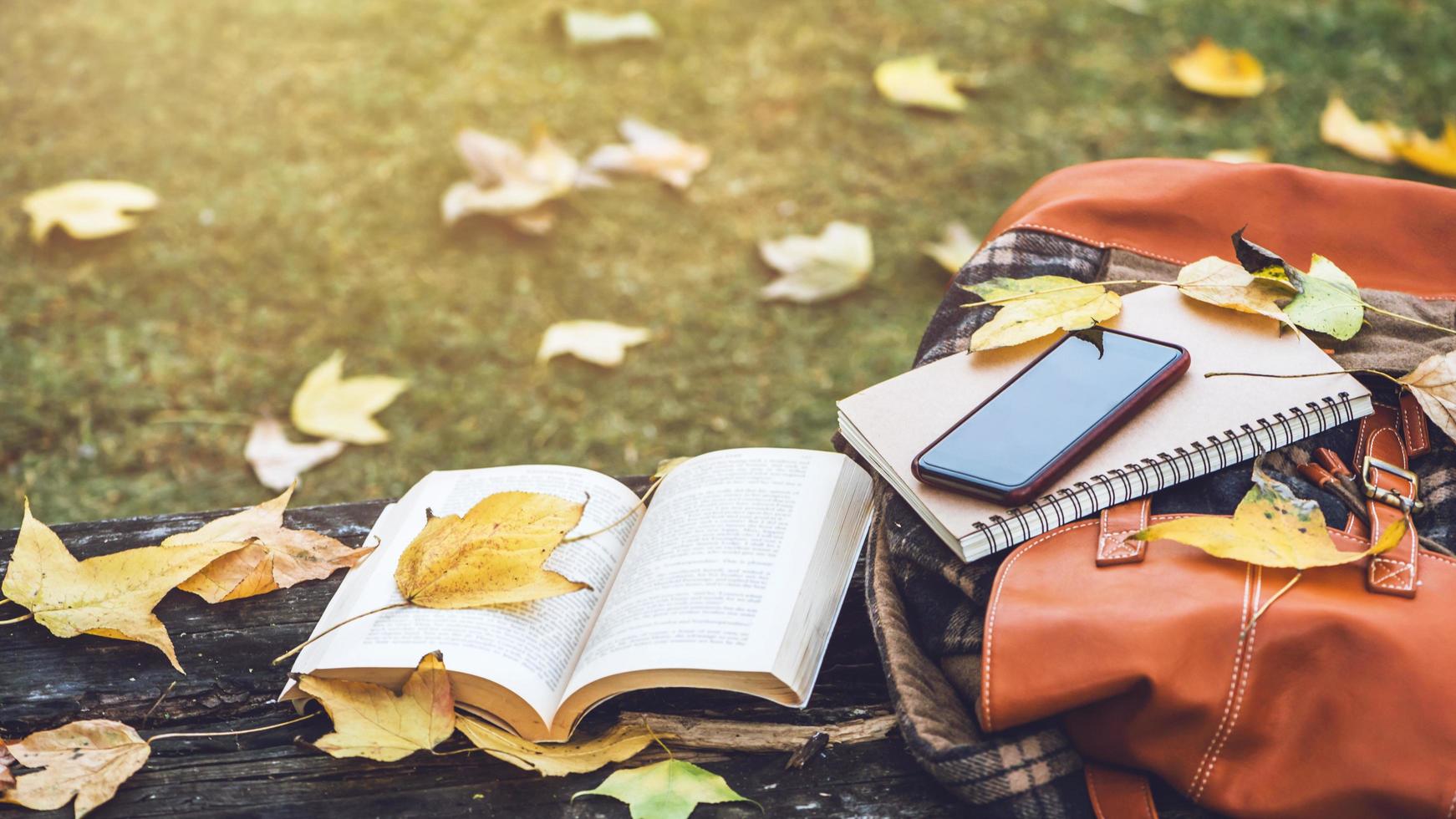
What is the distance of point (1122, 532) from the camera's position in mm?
860

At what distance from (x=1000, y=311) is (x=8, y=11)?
8.60 feet

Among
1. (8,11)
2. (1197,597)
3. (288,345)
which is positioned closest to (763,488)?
(1197,597)

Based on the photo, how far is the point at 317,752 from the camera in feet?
3.11

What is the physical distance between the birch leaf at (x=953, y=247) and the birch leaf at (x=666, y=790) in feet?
4.14

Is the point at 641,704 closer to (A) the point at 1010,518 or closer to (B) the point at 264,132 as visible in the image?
(A) the point at 1010,518

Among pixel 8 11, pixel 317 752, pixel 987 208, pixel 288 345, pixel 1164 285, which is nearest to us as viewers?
pixel 317 752

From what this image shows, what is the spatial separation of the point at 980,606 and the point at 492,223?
1497mm

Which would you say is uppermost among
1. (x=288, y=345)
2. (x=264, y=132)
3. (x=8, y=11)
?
(x=8, y=11)

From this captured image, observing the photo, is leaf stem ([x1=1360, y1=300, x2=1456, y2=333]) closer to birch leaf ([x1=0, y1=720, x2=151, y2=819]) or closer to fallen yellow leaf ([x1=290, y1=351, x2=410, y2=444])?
birch leaf ([x1=0, y1=720, x2=151, y2=819])

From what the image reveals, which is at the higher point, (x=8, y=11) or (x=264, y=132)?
(x=8, y=11)

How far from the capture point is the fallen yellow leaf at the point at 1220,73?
7.64 feet

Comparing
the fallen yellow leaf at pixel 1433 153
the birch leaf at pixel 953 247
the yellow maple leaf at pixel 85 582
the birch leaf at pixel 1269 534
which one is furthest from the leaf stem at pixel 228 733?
the fallen yellow leaf at pixel 1433 153

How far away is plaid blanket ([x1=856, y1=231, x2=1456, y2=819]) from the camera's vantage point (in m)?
0.82

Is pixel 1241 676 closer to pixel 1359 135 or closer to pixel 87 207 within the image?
pixel 1359 135
